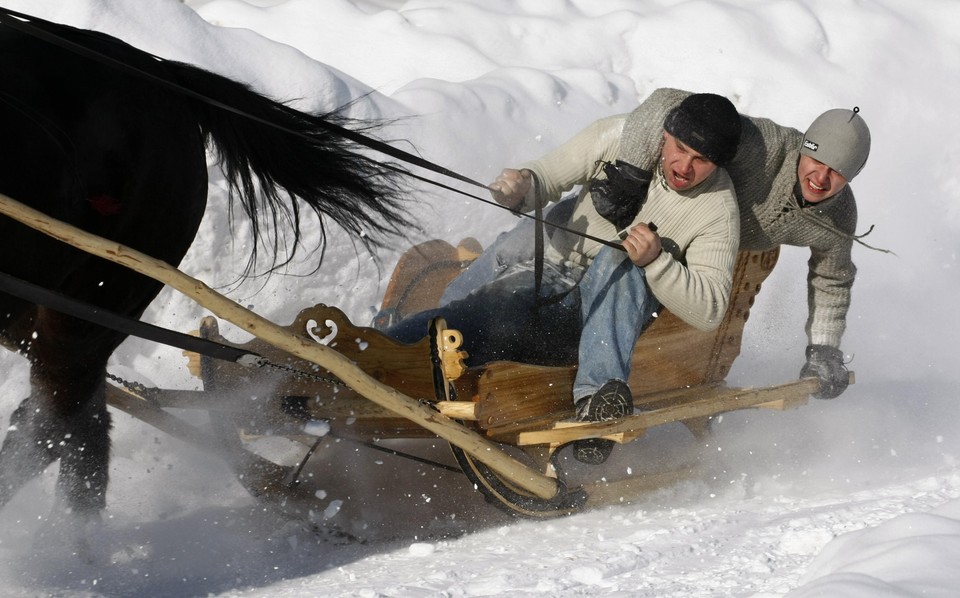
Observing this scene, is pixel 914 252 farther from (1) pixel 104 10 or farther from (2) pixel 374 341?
(1) pixel 104 10

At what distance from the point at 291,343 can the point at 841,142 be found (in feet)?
5.82

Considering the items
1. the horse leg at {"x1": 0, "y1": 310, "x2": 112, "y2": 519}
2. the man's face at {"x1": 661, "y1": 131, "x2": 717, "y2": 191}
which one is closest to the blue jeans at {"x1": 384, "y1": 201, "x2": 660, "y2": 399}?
the man's face at {"x1": 661, "y1": 131, "x2": 717, "y2": 191}

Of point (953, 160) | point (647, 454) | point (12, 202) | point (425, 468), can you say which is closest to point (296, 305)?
point (425, 468)

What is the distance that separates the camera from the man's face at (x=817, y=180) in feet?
10.2

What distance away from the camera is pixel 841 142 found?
3035 millimetres

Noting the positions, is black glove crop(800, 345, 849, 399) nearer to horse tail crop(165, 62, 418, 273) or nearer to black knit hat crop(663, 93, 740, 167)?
black knit hat crop(663, 93, 740, 167)

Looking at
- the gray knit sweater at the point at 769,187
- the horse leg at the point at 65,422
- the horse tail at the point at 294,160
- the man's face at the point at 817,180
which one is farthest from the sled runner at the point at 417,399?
the man's face at the point at 817,180

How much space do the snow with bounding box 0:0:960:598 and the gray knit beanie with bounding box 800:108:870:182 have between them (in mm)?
1042

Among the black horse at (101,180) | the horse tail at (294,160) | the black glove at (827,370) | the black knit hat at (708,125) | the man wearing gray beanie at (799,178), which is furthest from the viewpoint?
the black glove at (827,370)

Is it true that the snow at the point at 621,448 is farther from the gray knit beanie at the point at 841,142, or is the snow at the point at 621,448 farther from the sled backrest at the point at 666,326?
the gray knit beanie at the point at 841,142

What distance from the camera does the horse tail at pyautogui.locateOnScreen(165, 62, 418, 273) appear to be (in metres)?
2.66

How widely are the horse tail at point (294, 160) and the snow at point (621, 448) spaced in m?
0.19

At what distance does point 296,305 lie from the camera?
431 centimetres

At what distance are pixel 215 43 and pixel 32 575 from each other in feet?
10.2
